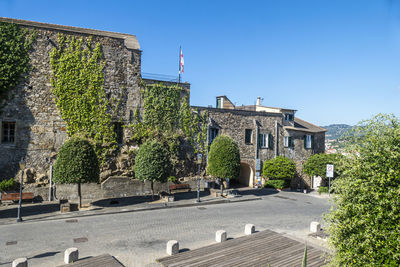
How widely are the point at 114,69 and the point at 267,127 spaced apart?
16.0 meters

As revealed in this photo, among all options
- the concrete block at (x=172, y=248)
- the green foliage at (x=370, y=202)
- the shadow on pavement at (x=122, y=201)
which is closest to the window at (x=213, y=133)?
the shadow on pavement at (x=122, y=201)

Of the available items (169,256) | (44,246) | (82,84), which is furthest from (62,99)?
(169,256)

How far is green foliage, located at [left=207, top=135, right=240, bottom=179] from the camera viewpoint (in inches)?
845

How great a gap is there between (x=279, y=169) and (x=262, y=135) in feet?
12.9

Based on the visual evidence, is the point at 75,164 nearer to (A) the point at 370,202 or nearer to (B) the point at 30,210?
(B) the point at 30,210

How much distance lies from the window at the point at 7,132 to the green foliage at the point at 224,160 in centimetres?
1439

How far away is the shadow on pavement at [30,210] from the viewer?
16.0m

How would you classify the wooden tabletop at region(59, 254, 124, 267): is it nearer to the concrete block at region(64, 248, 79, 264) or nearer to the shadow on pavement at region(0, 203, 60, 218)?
the concrete block at region(64, 248, 79, 264)

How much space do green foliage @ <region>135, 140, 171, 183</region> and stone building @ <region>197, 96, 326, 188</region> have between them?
25.5 feet

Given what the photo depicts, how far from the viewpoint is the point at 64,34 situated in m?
21.0

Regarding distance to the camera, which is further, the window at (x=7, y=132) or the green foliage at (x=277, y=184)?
the green foliage at (x=277, y=184)

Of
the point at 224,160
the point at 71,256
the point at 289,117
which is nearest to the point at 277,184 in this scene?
the point at 289,117

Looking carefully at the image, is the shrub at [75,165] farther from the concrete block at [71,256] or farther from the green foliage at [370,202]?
the green foliage at [370,202]

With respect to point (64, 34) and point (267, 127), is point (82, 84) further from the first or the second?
point (267, 127)
